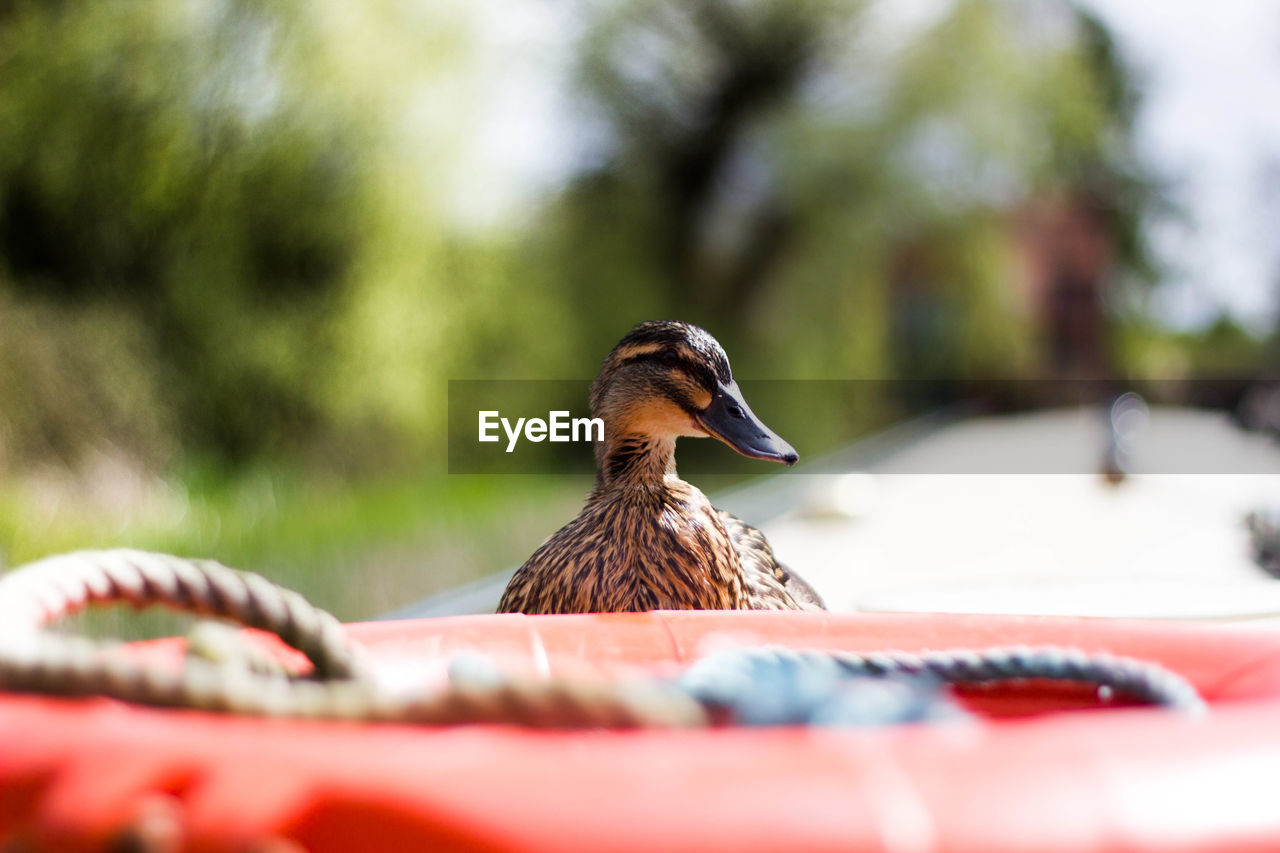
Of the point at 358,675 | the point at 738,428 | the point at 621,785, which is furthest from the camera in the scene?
the point at 738,428

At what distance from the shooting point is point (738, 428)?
9.31 feet

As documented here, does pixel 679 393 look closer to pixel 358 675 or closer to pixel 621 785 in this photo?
pixel 358 675

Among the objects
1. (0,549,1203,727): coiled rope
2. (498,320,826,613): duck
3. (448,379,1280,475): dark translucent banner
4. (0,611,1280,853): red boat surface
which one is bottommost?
(0,611,1280,853): red boat surface

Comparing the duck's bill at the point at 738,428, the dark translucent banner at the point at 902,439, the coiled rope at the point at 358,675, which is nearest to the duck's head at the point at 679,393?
the duck's bill at the point at 738,428

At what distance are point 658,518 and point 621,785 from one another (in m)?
1.84

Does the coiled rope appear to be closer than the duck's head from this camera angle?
Yes

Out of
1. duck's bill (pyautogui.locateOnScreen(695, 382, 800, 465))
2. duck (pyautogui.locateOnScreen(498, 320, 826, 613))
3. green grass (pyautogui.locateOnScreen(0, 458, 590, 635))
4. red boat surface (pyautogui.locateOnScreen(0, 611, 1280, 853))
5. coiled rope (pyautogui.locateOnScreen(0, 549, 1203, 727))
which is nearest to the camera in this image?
red boat surface (pyautogui.locateOnScreen(0, 611, 1280, 853))

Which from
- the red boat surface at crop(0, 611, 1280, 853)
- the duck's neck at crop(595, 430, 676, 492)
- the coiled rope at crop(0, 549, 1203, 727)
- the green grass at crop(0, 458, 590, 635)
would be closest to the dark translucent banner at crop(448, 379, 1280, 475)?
the duck's neck at crop(595, 430, 676, 492)

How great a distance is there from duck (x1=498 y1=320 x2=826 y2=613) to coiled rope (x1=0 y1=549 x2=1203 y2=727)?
1.10 meters

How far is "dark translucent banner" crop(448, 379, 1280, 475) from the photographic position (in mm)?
11031

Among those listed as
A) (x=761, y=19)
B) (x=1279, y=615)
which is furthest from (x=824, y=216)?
(x=1279, y=615)

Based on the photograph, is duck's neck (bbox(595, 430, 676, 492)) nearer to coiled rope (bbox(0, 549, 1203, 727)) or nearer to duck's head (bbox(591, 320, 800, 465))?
duck's head (bbox(591, 320, 800, 465))

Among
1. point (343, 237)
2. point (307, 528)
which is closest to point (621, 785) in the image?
point (307, 528)

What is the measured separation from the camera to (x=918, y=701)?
0.92 m
